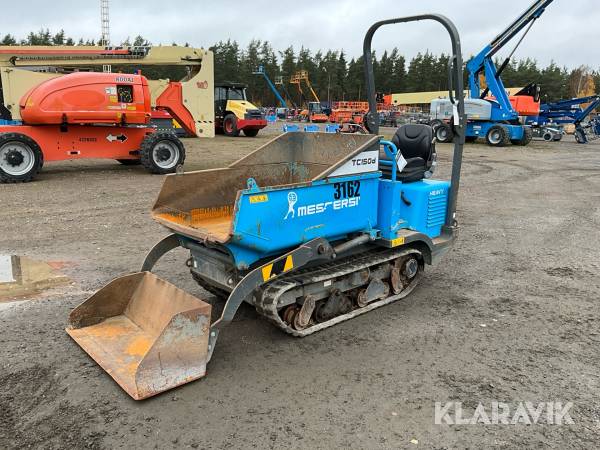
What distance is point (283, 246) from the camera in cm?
382

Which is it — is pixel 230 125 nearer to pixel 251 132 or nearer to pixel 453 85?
pixel 251 132

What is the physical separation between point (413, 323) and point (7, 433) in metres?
3.11

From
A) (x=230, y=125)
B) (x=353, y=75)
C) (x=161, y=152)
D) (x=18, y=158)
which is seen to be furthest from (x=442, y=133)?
(x=353, y=75)

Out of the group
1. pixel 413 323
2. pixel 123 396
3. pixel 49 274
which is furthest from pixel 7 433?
pixel 413 323

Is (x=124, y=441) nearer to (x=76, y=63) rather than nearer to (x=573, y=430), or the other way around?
(x=573, y=430)

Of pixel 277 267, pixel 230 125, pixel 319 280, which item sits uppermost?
pixel 230 125

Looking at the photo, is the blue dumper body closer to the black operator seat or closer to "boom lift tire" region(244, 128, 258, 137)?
the black operator seat

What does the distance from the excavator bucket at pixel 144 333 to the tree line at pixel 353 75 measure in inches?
2417

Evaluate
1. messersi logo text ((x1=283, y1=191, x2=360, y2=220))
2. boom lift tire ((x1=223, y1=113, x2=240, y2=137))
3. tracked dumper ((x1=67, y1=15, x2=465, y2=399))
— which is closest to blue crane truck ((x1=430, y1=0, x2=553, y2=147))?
boom lift tire ((x1=223, y1=113, x2=240, y2=137))

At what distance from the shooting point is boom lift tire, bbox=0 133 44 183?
10000 millimetres

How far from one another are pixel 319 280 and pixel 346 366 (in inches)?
29.4

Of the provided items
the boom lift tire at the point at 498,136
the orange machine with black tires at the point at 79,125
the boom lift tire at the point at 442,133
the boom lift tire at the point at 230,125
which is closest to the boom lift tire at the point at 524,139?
the boom lift tire at the point at 498,136

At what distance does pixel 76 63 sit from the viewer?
12.1 metres

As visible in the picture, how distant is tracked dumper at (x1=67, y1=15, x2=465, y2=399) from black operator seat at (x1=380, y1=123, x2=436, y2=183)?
2 centimetres
